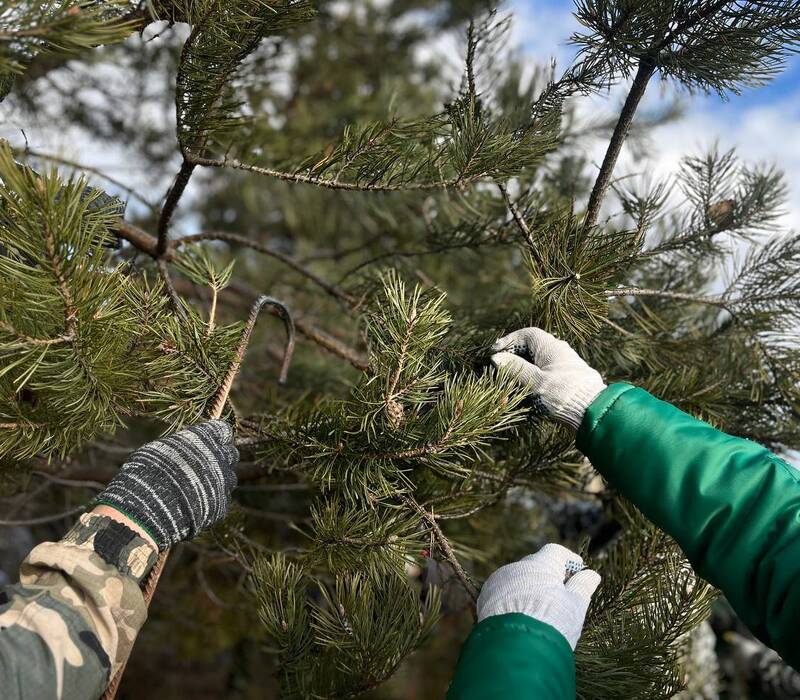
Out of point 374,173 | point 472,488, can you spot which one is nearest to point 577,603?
point 472,488

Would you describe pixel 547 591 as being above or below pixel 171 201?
below

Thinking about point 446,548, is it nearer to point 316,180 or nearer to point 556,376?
point 556,376

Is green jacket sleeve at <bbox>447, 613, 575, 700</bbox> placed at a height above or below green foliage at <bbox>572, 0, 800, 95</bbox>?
below

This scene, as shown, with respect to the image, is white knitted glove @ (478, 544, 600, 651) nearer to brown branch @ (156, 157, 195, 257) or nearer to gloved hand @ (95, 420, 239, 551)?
gloved hand @ (95, 420, 239, 551)

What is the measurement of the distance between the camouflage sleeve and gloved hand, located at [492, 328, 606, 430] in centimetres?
39

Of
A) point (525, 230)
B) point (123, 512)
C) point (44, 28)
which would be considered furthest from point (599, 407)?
point (44, 28)

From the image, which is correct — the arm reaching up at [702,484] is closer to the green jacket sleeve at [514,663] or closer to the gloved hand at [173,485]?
the green jacket sleeve at [514,663]

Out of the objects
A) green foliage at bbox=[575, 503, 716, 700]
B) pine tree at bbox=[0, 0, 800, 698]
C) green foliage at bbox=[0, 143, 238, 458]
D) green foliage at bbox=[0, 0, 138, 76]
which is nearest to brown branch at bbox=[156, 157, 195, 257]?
pine tree at bbox=[0, 0, 800, 698]

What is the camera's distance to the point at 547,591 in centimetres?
62

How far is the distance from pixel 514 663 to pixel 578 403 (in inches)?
9.7

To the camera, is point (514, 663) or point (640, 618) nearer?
point (514, 663)

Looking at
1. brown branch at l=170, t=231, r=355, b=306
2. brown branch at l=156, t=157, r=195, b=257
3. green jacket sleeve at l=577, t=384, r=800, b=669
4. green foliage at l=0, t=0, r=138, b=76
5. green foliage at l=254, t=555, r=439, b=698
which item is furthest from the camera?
brown branch at l=170, t=231, r=355, b=306

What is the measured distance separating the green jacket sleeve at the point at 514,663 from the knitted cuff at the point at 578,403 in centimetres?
19

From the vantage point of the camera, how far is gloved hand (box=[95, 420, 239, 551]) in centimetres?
59
